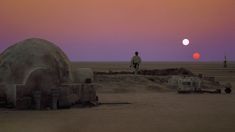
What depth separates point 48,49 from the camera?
16.4 m

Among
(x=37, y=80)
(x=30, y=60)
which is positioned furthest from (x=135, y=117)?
(x=30, y=60)

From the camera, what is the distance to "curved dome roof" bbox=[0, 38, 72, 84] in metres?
15.4

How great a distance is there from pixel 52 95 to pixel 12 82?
5.13 feet

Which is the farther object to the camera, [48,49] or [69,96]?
[48,49]

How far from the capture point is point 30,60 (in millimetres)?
15656

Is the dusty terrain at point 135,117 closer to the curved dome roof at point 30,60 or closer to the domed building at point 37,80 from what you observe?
the domed building at point 37,80

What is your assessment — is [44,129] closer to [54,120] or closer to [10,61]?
[54,120]

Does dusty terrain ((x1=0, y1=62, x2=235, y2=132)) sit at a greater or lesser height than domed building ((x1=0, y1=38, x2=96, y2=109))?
lesser

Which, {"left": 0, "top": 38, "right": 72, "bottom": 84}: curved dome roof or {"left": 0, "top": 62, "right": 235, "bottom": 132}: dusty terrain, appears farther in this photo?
{"left": 0, "top": 38, "right": 72, "bottom": 84}: curved dome roof

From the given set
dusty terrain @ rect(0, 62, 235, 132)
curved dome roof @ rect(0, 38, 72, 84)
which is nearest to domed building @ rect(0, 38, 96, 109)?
curved dome roof @ rect(0, 38, 72, 84)

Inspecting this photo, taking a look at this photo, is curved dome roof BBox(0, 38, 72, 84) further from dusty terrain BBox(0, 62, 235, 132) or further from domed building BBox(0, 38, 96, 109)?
dusty terrain BBox(0, 62, 235, 132)

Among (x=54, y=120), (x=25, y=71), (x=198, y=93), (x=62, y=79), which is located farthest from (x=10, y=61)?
(x=198, y=93)

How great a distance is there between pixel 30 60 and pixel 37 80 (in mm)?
1021

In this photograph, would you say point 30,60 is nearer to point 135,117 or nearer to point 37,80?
point 37,80
